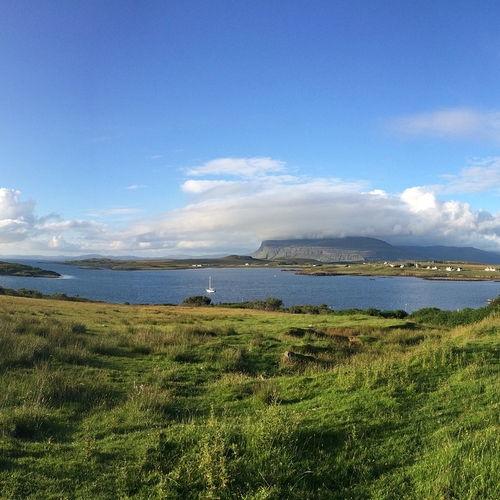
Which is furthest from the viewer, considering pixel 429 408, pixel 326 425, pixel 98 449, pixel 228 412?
pixel 228 412

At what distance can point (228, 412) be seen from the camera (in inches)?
394

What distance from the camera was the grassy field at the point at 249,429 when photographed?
20.8 feet

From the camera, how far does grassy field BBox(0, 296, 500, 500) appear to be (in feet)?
20.8

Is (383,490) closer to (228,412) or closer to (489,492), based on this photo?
(489,492)

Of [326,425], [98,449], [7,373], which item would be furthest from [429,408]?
[7,373]

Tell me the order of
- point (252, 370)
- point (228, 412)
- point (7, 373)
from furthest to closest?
1. point (252, 370)
2. point (7, 373)
3. point (228, 412)

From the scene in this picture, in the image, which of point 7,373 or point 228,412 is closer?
point 228,412

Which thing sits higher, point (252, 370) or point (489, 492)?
point (489, 492)

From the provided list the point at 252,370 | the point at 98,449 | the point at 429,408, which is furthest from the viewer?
the point at 252,370

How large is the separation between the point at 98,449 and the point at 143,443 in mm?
785

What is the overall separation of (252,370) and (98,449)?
378 inches

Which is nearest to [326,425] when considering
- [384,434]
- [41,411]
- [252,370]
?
[384,434]

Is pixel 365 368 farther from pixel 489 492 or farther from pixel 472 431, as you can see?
pixel 489 492

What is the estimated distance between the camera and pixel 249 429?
779 cm
